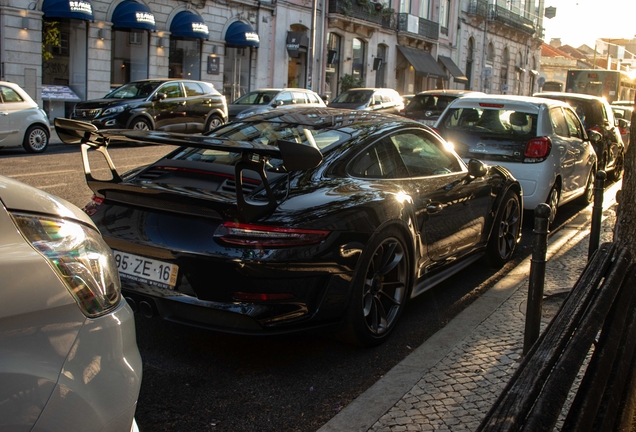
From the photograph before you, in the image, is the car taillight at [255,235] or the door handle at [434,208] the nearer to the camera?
the car taillight at [255,235]

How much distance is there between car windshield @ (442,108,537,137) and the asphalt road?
12.7ft

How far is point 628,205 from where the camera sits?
527 centimetres

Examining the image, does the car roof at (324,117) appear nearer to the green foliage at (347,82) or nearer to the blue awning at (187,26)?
the blue awning at (187,26)

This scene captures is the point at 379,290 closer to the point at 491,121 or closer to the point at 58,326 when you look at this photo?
the point at 58,326

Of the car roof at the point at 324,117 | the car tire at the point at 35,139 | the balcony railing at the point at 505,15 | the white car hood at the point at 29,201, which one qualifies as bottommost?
the car tire at the point at 35,139

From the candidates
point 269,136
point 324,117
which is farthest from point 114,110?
point 269,136

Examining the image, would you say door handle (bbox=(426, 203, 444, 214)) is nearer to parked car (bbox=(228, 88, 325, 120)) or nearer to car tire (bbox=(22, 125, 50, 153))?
car tire (bbox=(22, 125, 50, 153))

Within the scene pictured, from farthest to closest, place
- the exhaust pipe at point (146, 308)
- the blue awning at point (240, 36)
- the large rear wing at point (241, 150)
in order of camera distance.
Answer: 1. the blue awning at point (240, 36)
2. the exhaust pipe at point (146, 308)
3. the large rear wing at point (241, 150)

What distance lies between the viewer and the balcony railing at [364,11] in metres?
36.1

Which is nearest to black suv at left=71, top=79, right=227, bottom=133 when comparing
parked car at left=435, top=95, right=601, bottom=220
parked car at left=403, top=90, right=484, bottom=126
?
parked car at left=403, top=90, right=484, bottom=126

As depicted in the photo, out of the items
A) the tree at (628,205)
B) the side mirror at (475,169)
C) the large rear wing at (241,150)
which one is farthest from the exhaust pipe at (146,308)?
the tree at (628,205)

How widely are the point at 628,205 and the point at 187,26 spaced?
24.1 m

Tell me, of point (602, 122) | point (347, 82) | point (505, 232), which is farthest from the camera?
point (347, 82)

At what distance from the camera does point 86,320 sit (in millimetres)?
2049
